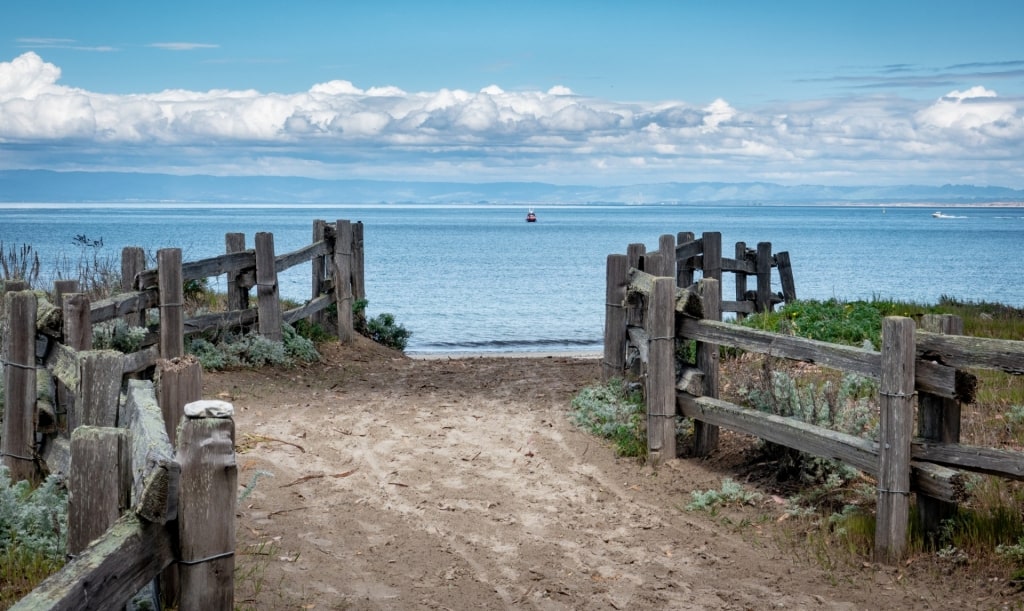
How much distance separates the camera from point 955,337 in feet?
21.6

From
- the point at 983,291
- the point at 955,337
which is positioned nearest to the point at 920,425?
the point at 955,337

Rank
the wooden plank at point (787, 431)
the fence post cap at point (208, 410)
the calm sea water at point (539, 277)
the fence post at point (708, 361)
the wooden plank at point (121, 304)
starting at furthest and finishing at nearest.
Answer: the calm sea water at point (539, 277) → the wooden plank at point (121, 304) → the fence post at point (708, 361) → the wooden plank at point (787, 431) → the fence post cap at point (208, 410)

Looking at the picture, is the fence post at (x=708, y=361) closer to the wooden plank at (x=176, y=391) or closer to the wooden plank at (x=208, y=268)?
the wooden plank at (x=176, y=391)

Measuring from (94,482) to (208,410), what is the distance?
64 centimetres

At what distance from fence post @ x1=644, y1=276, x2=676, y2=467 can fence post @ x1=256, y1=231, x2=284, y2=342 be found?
21.2 ft

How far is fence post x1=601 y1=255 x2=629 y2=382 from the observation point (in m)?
11.8

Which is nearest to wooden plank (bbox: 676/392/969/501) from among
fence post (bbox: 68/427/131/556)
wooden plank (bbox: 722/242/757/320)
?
fence post (bbox: 68/427/131/556)

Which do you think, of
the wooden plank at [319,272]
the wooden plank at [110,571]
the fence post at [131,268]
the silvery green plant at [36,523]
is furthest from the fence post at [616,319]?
the wooden plank at [110,571]

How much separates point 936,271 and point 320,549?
63.8 meters

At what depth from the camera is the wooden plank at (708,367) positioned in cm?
941

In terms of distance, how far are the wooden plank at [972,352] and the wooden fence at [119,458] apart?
4527 millimetres

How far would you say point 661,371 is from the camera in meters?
9.31

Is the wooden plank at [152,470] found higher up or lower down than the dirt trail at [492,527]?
higher up

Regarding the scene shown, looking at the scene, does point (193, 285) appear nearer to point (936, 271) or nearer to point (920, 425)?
point (920, 425)
